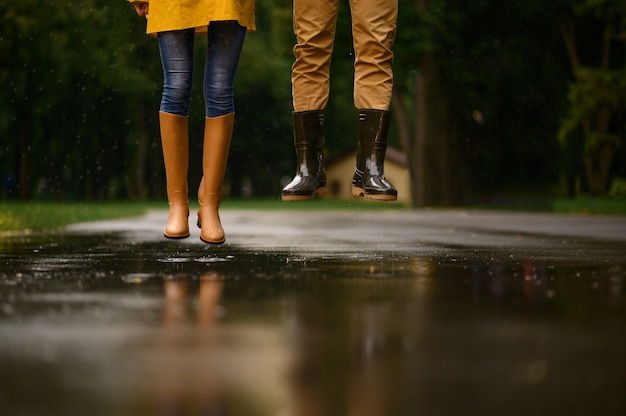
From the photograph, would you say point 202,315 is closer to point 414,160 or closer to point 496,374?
point 496,374

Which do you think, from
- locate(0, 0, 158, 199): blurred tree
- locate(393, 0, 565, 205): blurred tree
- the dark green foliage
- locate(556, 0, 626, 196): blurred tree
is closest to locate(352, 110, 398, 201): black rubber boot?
the dark green foliage

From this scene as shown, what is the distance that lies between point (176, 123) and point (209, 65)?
1.51 ft

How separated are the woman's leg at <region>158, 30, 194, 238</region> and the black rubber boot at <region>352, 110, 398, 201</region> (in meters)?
1.18

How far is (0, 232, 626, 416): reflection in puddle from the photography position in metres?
2.76

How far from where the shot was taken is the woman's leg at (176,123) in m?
6.95

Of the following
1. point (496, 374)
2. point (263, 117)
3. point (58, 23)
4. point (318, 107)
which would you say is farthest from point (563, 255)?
point (263, 117)

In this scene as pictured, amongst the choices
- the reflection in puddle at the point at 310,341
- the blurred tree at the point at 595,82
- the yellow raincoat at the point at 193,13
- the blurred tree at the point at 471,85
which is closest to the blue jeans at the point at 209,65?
the yellow raincoat at the point at 193,13

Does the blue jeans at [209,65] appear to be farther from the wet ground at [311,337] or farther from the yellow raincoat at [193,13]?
the wet ground at [311,337]

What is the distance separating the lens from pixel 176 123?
23.4 ft

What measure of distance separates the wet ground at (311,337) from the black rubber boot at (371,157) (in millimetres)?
486

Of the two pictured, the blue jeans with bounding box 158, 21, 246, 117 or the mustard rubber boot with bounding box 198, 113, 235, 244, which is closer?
the blue jeans with bounding box 158, 21, 246, 117

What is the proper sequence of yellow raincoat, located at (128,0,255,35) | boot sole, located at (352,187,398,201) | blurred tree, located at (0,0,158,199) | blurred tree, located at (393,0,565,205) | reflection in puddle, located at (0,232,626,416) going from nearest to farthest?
reflection in puddle, located at (0,232,626,416), boot sole, located at (352,187,398,201), yellow raincoat, located at (128,0,255,35), blurred tree, located at (393,0,565,205), blurred tree, located at (0,0,158,199)

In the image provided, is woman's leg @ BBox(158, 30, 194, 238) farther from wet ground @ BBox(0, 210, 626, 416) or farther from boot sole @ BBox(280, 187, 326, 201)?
boot sole @ BBox(280, 187, 326, 201)

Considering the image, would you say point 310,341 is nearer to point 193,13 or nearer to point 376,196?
point 376,196
